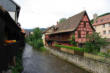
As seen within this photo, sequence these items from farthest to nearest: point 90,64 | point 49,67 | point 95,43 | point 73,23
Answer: point 73,23, point 95,43, point 49,67, point 90,64

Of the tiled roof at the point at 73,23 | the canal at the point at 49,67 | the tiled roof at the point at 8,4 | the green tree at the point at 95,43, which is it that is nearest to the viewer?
the tiled roof at the point at 8,4

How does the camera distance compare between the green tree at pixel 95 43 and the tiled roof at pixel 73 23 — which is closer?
the green tree at pixel 95 43

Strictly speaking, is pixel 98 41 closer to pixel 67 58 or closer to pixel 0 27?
pixel 67 58

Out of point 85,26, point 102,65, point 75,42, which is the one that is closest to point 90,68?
point 102,65

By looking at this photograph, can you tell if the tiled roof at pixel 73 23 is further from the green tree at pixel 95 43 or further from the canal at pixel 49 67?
the canal at pixel 49 67

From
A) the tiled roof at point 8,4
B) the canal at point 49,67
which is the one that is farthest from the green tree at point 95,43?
the tiled roof at point 8,4

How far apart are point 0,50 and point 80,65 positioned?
1424 cm

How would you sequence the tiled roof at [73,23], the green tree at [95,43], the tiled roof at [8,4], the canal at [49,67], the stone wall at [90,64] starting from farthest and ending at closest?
the tiled roof at [73,23], the green tree at [95,43], the canal at [49,67], the tiled roof at [8,4], the stone wall at [90,64]

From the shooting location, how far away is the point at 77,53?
653 inches

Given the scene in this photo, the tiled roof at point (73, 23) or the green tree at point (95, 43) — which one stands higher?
the tiled roof at point (73, 23)

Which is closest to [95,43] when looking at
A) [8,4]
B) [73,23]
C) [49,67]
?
[49,67]

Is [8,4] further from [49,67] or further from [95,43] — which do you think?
[95,43]

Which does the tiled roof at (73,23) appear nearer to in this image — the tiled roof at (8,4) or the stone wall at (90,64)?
the stone wall at (90,64)

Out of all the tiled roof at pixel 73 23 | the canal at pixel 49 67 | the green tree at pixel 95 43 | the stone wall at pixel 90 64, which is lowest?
the canal at pixel 49 67
